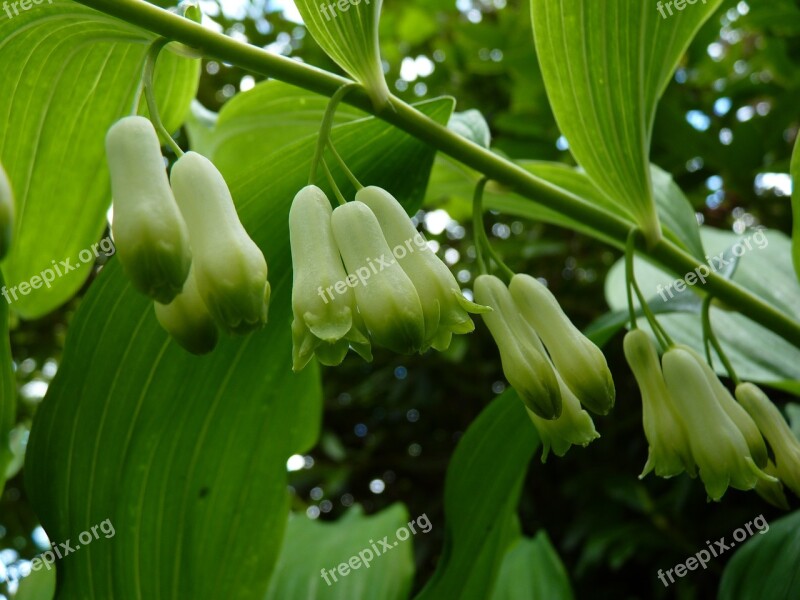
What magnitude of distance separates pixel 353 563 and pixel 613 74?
99 cm

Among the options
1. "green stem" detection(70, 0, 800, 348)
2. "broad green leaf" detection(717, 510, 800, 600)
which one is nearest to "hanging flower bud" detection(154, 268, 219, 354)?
"green stem" detection(70, 0, 800, 348)

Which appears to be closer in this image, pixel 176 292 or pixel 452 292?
pixel 176 292

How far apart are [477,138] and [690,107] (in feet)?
3.72

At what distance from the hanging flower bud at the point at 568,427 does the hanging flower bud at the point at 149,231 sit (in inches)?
15.5

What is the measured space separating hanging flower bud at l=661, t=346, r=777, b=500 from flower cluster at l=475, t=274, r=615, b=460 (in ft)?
0.40

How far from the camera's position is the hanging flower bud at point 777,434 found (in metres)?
0.87

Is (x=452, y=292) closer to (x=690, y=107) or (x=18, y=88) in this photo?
(x=18, y=88)

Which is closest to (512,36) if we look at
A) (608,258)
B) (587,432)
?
(608,258)

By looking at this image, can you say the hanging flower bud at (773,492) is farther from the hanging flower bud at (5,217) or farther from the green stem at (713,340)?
the hanging flower bud at (5,217)

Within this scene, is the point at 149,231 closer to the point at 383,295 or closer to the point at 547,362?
the point at 383,295

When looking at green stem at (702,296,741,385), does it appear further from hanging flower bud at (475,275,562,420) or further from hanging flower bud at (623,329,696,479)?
hanging flower bud at (475,275,562,420)

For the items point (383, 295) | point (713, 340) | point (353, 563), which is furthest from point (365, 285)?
point (353, 563)

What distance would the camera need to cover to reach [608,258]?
6.73 ft

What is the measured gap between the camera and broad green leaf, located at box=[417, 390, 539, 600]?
104cm
